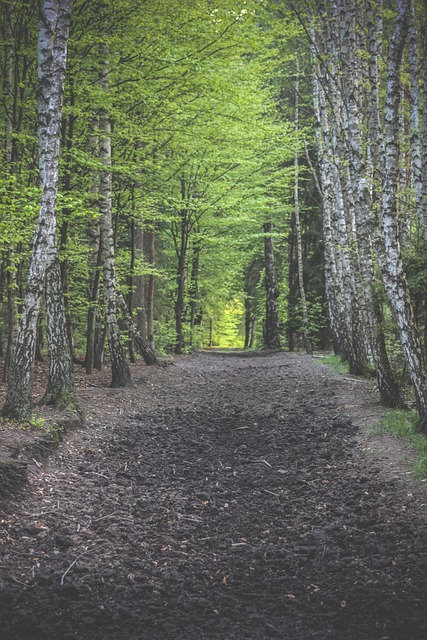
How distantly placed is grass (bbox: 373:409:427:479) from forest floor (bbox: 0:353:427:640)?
165 millimetres

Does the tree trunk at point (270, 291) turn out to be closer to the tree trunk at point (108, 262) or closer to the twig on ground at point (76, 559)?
the tree trunk at point (108, 262)

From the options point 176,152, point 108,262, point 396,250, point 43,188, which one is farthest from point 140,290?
point 396,250

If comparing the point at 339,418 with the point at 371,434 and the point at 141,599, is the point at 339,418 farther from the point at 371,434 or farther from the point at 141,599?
the point at 141,599

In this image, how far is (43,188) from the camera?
22.9ft

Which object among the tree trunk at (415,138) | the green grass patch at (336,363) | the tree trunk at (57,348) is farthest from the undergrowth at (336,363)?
the tree trunk at (57,348)

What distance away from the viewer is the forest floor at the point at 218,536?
3369mm

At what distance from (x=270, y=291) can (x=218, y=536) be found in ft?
64.5

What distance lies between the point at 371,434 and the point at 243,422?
2.52 meters

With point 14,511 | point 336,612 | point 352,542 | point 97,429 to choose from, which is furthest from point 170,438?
point 336,612

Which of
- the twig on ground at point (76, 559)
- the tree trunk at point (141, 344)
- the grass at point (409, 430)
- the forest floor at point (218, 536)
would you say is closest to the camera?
the forest floor at point (218, 536)

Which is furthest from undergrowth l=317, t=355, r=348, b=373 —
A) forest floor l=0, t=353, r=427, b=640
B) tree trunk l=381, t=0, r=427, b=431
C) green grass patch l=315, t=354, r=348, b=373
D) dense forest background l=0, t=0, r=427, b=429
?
tree trunk l=381, t=0, r=427, b=431

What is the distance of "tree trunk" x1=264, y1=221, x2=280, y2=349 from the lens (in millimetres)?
23594

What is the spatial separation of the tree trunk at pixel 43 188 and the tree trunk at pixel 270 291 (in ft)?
52.4

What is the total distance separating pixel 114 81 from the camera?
1133 centimetres
